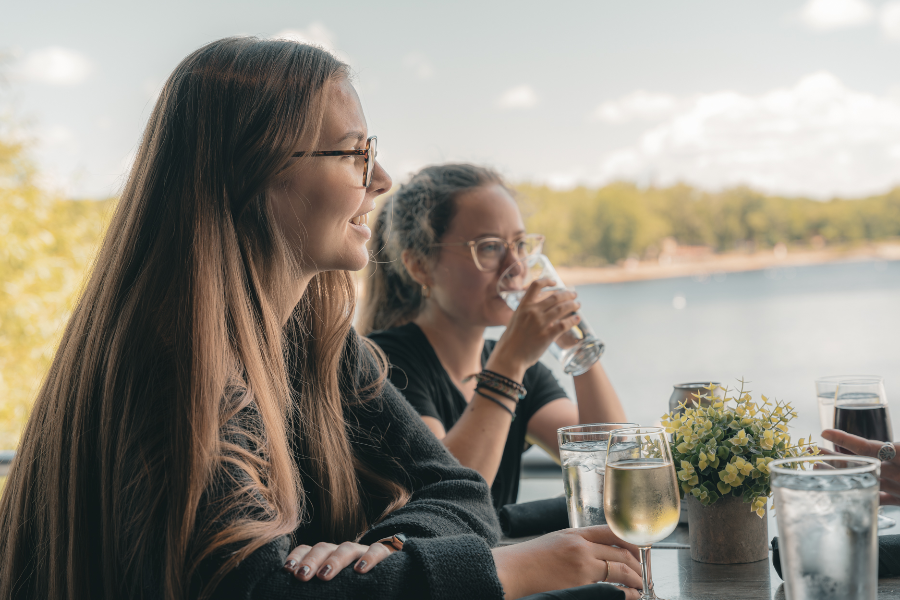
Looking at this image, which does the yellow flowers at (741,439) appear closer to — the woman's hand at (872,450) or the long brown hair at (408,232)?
the woman's hand at (872,450)

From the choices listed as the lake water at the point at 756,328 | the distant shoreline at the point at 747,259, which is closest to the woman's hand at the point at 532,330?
the distant shoreline at the point at 747,259

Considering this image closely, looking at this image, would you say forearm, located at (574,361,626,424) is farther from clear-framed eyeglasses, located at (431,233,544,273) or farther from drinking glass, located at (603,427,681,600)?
drinking glass, located at (603,427,681,600)

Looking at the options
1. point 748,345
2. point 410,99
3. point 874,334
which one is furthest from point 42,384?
point 410,99

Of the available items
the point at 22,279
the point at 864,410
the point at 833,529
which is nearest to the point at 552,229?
the point at 22,279

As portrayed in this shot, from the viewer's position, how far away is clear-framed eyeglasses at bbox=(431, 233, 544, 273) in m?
1.93

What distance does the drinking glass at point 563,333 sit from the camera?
1.70 metres

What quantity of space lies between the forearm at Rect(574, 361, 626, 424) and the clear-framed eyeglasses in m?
0.37

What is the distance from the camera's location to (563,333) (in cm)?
166

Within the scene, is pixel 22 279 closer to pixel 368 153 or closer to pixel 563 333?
pixel 563 333

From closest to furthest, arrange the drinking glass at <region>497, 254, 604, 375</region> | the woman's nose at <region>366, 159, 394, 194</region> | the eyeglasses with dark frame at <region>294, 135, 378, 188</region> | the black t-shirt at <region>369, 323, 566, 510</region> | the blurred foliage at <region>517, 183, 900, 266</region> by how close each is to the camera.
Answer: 1. the eyeglasses with dark frame at <region>294, 135, 378, 188</region>
2. the woman's nose at <region>366, 159, 394, 194</region>
3. the drinking glass at <region>497, 254, 604, 375</region>
4. the black t-shirt at <region>369, 323, 566, 510</region>
5. the blurred foliage at <region>517, 183, 900, 266</region>

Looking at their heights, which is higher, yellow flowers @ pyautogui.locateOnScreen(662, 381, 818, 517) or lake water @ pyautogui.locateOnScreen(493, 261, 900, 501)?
yellow flowers @ pyautogui.locateOnScreen(662, 381, 818, 517)

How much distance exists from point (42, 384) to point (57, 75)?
760 inches

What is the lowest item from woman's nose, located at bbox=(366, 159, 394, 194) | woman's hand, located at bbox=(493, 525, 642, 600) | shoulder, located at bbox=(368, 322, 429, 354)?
woman's hand, located at bbox=(493, 525, 642, 600)

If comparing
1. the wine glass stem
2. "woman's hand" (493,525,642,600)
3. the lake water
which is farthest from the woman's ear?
the lake water
